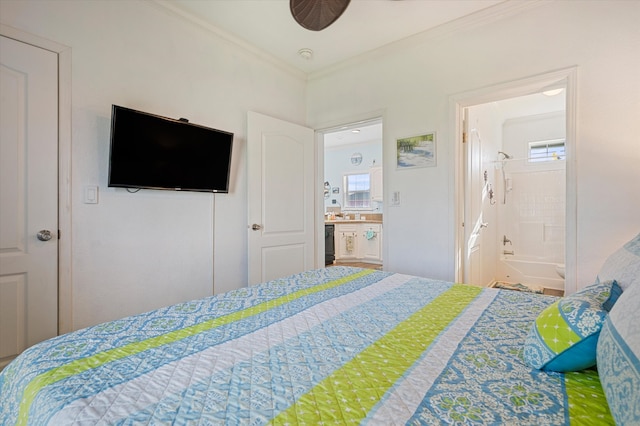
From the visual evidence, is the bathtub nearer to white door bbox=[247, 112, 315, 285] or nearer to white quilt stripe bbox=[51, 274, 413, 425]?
white door bbox=[247, 112, 315, 285]

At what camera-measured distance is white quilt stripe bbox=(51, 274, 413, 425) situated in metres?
0.62

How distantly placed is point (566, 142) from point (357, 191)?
4930mm

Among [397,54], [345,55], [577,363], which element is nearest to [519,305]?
[577,363]

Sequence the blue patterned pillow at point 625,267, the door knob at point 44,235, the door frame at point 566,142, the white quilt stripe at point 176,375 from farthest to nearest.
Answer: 1. the door frame at point 566,142
2. the door knob at point 44,235
3. the blue patterned pillow at point 625,267
4. the white quilt stripe at point 176,375

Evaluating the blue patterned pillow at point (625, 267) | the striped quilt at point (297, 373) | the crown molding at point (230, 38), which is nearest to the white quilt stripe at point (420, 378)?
the striped quilt at point (297, 373)

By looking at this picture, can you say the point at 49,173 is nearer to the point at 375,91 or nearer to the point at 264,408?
the point at 264,408

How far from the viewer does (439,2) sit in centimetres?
238

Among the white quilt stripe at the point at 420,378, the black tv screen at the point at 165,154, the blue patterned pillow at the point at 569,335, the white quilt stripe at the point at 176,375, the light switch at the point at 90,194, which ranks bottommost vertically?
the white quilt stripe at the point at 420,378

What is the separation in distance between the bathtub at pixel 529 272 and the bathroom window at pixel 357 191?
3.08m

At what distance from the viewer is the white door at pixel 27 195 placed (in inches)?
68.9

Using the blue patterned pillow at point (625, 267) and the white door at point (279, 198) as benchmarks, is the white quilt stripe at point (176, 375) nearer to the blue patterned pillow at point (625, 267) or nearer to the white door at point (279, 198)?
the blue patterned pillow at point (625, 267)

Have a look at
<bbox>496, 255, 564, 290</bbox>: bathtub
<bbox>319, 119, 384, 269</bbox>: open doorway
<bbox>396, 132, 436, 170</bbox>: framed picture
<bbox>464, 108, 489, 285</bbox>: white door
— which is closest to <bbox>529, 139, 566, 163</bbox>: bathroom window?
<bbox>496, 255, 564, 290</bbox>: bathtub

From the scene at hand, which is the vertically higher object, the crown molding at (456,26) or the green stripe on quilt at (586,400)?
the crown molding at (456,26)

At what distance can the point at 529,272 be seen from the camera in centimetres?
425
